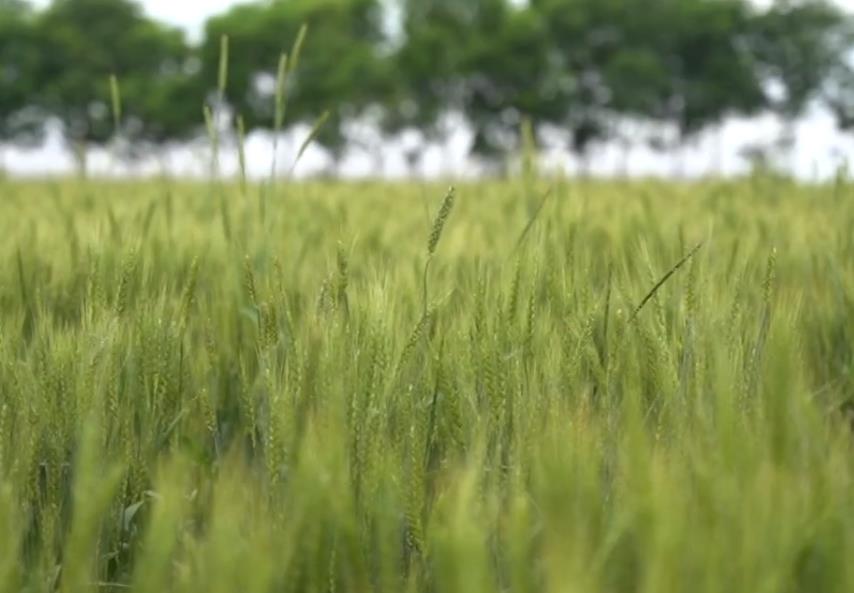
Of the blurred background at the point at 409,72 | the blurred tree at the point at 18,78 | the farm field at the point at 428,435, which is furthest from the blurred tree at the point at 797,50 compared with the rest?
the farm field at the point at 428,435

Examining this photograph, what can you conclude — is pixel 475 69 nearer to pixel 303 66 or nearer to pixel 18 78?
pixel 303 66

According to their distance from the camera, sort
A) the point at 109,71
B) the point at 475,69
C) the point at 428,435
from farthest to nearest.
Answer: the point at 475,69 → the point at 109,71 → the point at 428,435

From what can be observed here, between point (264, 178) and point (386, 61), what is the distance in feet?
111

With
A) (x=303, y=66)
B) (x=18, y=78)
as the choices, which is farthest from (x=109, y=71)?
(x=303, y=66)

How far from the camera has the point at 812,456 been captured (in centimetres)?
76

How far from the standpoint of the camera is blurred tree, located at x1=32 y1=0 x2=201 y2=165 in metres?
32.8

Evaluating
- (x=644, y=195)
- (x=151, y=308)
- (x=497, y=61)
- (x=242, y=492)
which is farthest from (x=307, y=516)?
(x=497, y=61)

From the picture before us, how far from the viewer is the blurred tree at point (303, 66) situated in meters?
32.9

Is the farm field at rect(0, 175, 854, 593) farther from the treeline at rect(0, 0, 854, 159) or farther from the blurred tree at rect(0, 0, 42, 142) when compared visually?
the blurred tree at rect(0, 0, 42, 142)

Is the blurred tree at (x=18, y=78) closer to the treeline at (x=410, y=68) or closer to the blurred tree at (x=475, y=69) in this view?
the treeline at (x=410, y=68)

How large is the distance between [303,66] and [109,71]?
552 cm

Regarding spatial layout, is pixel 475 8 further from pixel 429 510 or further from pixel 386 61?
pixel 429 510

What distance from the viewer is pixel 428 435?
0.99 m

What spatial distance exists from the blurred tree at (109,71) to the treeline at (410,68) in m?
0.05
